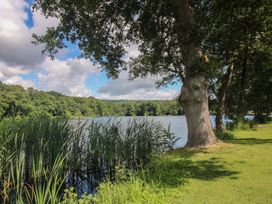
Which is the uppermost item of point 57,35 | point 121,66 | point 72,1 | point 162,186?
point 72,1

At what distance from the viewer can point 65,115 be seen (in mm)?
9961

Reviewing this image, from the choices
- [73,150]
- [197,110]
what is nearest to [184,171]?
[73,150]

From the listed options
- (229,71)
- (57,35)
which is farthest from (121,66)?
(229,71)

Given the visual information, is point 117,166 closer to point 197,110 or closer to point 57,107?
point 197,110

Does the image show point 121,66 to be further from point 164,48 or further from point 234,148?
point 234,148

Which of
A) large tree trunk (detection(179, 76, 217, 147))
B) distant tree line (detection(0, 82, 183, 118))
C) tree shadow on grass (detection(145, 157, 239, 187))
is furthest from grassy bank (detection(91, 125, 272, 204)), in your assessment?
distant tree line (detection(0, 82, 183, 118))

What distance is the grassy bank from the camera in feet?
20.0

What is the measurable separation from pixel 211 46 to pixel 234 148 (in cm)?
633

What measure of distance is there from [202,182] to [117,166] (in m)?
2.13

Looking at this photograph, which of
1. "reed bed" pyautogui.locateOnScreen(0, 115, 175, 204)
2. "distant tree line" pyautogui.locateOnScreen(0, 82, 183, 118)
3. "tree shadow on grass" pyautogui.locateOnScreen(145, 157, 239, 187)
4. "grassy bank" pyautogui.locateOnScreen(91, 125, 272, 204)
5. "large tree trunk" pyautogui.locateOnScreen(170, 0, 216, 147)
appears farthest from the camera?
"large tree trunk" pyautogui.locateOnScreen(170, 0, 216, 147)

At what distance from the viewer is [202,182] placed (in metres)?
7.59

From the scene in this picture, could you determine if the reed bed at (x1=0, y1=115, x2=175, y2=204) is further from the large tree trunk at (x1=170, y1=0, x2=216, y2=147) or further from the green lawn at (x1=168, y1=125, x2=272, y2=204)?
the large tree trunk at (x1=170, y1=0, x2=216, y2=147)

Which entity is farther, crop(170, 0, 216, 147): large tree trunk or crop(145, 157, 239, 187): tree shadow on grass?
crop(170, 0, 216, 147): large tree trunk

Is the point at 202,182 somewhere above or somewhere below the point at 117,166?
below
